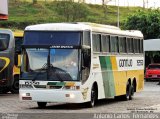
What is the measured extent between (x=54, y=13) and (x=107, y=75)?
72.0 m

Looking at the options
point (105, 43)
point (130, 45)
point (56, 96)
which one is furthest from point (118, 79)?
point (56, 96)

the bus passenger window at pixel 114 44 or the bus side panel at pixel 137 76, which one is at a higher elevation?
the bus passenger window at pixel 114 44

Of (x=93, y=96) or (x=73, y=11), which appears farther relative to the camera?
(x=73, y=11)

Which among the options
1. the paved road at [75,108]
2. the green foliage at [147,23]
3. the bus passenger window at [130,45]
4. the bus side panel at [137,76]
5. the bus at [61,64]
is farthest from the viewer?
the green foliage at [147,23]

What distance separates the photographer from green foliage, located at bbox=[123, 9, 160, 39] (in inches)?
2564

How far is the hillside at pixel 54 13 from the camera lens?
78.8 meters

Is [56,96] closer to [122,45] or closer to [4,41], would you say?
[122,45]

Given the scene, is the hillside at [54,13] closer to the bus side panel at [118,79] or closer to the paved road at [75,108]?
the bus side panel at [118,79]

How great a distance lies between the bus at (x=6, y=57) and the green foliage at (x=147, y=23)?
1447 inches

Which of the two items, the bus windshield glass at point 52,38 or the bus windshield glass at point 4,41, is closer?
the bus windshield glass at point 52,38

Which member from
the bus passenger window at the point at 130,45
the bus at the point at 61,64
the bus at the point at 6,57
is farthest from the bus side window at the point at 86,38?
the bus at the point at 6,57

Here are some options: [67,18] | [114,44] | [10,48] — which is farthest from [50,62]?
[67,18]

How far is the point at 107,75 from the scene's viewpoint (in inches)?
933

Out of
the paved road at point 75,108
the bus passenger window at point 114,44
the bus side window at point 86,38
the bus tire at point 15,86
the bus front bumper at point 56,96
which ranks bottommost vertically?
the bus tire at point 15,86
